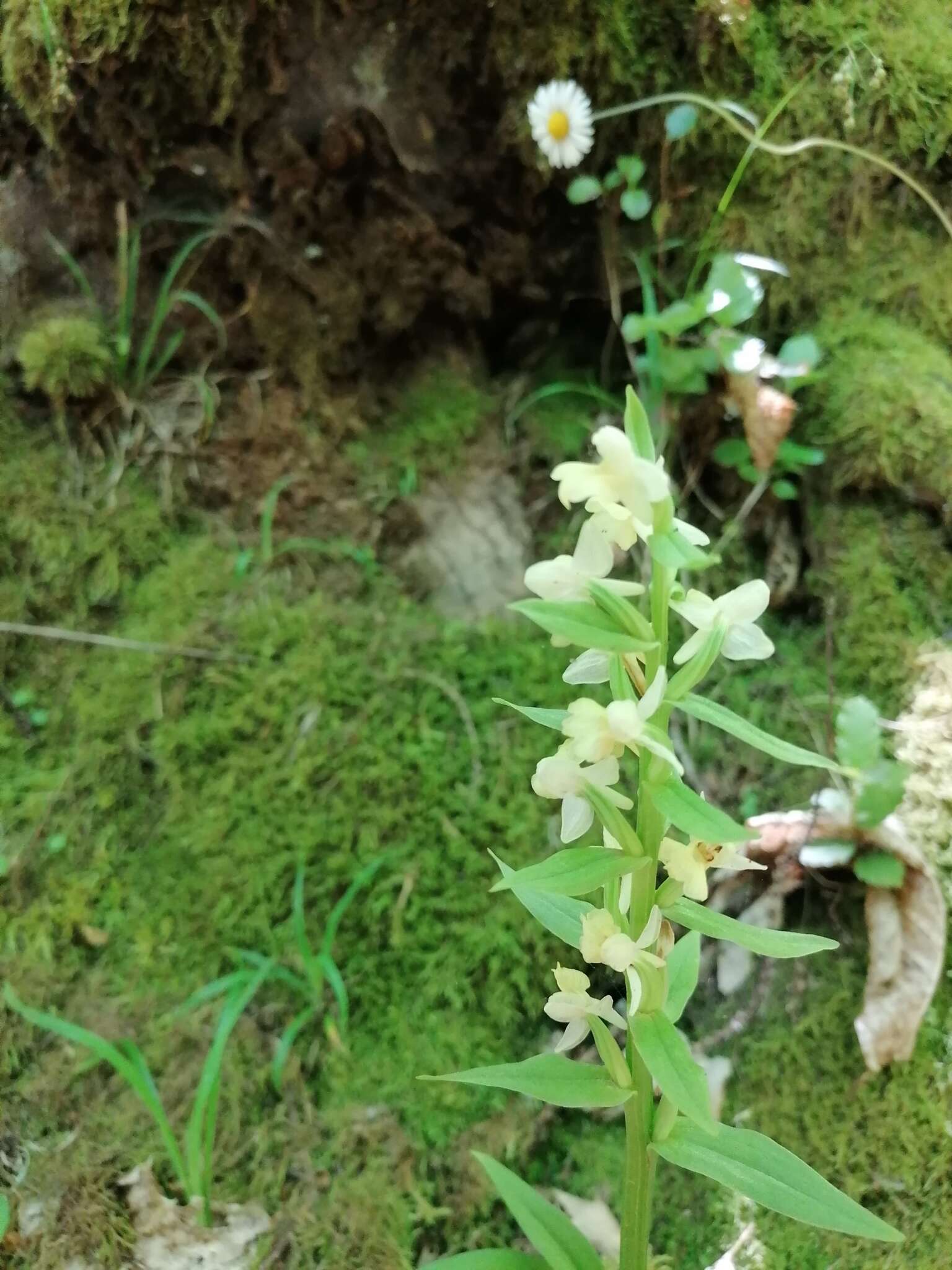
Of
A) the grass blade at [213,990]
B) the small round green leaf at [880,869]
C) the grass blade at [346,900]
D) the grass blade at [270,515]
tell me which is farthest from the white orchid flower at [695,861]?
the grass blade at [270,515]

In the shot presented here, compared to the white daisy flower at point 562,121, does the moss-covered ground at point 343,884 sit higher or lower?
lower

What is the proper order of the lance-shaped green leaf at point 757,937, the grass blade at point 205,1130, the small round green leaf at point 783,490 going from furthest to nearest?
1. the small round green leaf at point 783,490
2. the grass blade at point 205,1130
3. the lance-shaped green leaf at point 757,937

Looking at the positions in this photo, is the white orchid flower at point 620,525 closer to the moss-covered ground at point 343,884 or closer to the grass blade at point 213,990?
the moss-covered ground at point 343,884

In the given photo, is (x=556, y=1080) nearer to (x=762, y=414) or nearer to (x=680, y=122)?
(x=762, y=414)

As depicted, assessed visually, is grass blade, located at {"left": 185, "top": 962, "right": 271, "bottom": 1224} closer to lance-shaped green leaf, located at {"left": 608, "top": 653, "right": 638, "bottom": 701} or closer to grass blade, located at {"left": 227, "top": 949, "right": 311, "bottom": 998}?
grass blade, located at {"left": 227, "top": 949, "right": 311, "bottom": 998}

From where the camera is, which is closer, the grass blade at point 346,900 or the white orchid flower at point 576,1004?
the white orchid flower at point 576,1004

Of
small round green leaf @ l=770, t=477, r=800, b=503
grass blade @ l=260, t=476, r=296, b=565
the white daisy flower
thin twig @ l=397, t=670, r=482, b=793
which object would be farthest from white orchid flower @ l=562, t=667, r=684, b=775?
the white daisy flower

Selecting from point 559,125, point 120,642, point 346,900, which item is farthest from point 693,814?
point 559,125
